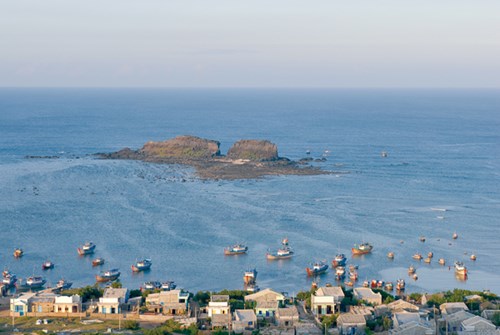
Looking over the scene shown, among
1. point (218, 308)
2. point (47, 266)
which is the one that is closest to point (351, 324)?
point (218, 308)

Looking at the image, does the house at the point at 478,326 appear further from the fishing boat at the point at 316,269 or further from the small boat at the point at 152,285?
the small boat at the point at 152,285

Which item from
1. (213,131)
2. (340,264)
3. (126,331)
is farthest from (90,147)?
(126,331)

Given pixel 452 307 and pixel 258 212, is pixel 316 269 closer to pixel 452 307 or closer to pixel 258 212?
pixel 452 307

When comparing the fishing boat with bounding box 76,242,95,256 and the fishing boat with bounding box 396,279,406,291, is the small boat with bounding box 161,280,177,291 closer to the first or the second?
the fishing boat with bounding box 76,242,95,256

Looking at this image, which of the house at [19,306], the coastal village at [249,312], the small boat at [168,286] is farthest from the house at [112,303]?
the small boat at [168,286]

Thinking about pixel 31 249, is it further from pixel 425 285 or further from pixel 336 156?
pixel 336 156

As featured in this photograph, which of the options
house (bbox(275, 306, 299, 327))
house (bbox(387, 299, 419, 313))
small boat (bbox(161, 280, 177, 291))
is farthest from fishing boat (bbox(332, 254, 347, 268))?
house (bbox(275, 306, 299, 327))
